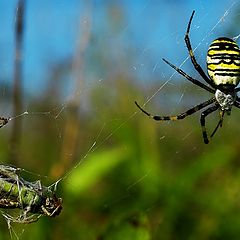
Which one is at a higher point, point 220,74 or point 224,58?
point 224,58

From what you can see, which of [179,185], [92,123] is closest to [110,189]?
[179,185]

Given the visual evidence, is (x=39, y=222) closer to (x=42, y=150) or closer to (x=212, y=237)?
(x=212, y=237)

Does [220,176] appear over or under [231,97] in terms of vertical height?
under

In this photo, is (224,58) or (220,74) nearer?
(224,58)

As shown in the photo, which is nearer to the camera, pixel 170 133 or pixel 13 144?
pixel 13 144

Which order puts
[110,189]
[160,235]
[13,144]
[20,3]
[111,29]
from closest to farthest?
[20,3]
[13,144]
[160,235]
[110,189]
[111,29]
